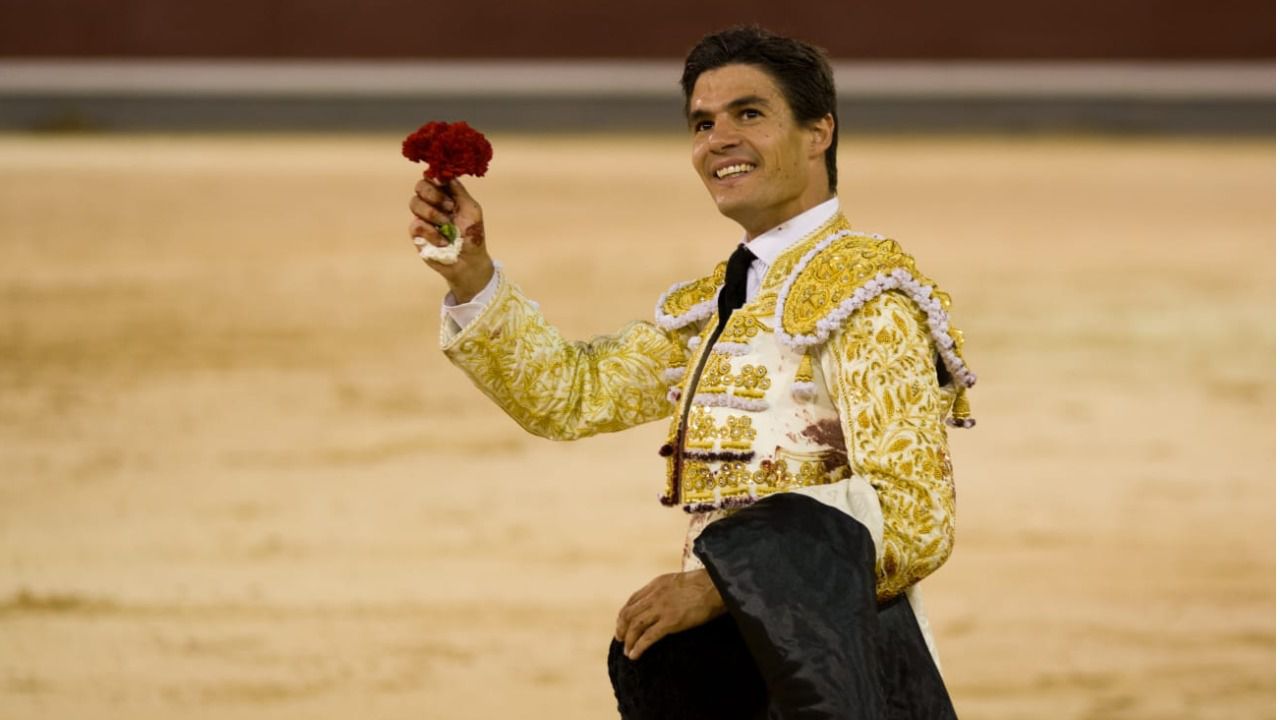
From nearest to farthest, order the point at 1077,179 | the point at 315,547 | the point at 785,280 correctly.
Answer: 1. the point at 785,280
2. the point at 315,547
3. the point at 1077,179

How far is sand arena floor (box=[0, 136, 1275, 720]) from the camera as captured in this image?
3.79 meters

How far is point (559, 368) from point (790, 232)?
30 cm

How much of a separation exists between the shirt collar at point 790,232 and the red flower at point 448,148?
0.94 feet

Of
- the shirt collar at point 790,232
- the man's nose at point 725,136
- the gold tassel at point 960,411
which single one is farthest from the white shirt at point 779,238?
the gold tassel at point 960,411

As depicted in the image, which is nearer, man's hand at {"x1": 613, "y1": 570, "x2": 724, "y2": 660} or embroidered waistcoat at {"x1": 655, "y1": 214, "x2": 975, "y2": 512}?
man's hand at {"x1": 613, "y1": 570, "x2": 724, "y2": 660}

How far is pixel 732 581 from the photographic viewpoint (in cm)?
161

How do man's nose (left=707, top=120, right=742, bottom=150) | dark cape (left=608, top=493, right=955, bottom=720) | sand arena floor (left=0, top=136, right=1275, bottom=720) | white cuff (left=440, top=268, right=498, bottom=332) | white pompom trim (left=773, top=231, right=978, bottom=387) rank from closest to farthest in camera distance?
dark cape (left=608, top=493, right=955, bottom=720), white pompom trim (left=773, top=231, right=978, bottom=387), man's nose (left=707, top=120, right=742, bottom=150), white cuff (left=440, top=268, right=498, bottom=332), sand arena floor (left=0, top=136, right=1275, bottom=720)

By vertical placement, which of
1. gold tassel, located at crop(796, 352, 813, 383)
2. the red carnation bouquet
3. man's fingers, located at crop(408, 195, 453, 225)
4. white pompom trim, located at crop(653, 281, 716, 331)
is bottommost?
gold tassel, located at crop(796, 352, 813, 383)

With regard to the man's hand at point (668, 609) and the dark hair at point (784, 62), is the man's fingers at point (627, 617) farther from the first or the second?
the dark hair at point (784, 62)

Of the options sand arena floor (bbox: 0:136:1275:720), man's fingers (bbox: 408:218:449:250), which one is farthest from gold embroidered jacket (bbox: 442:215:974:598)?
sand arena floor (bbox: 0:136:1275:720)

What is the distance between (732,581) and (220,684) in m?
2.22

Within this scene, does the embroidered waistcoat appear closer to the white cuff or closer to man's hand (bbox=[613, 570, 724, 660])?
man's hand (bbox=[613, 570, 724, 660])

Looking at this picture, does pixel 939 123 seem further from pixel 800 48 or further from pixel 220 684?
pixel 800 48

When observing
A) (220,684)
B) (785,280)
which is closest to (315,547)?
(220,684)
